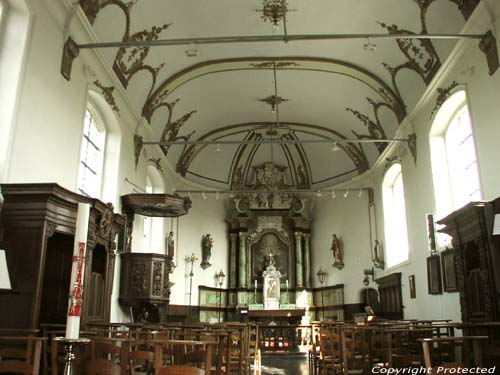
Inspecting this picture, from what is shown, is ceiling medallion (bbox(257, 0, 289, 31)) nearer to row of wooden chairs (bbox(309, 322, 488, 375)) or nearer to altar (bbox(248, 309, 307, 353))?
row of wooden chairs (bbox(309, 322, 488, 375))

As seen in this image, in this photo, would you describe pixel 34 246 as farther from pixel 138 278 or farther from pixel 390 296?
pixel 390 296

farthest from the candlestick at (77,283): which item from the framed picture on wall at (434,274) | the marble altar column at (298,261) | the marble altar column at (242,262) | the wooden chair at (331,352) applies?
the marble altar column at (298,261)

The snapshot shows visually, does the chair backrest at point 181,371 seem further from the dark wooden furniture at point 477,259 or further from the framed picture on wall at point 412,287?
the framed picture on wall at point 412,287

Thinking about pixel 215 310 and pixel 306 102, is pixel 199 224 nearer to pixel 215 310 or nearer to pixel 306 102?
pixel 215 310

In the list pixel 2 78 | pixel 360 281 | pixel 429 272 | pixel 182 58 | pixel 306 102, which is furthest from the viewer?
pixel 360 281

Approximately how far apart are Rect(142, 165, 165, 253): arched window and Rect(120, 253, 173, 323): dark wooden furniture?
3.38 metres

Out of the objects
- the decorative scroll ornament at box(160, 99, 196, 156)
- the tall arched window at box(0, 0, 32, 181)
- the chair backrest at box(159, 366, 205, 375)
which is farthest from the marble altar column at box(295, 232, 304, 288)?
the chair backrest at box(159, 366, 205, 375)

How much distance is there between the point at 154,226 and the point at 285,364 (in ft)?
21.8

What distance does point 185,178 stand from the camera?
18750 millimetres

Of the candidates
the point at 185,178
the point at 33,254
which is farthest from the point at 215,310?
the point at 33,254

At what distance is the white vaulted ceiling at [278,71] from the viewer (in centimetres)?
1040

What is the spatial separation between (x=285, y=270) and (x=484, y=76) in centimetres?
1299

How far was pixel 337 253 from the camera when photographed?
62.0 ft

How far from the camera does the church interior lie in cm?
650
